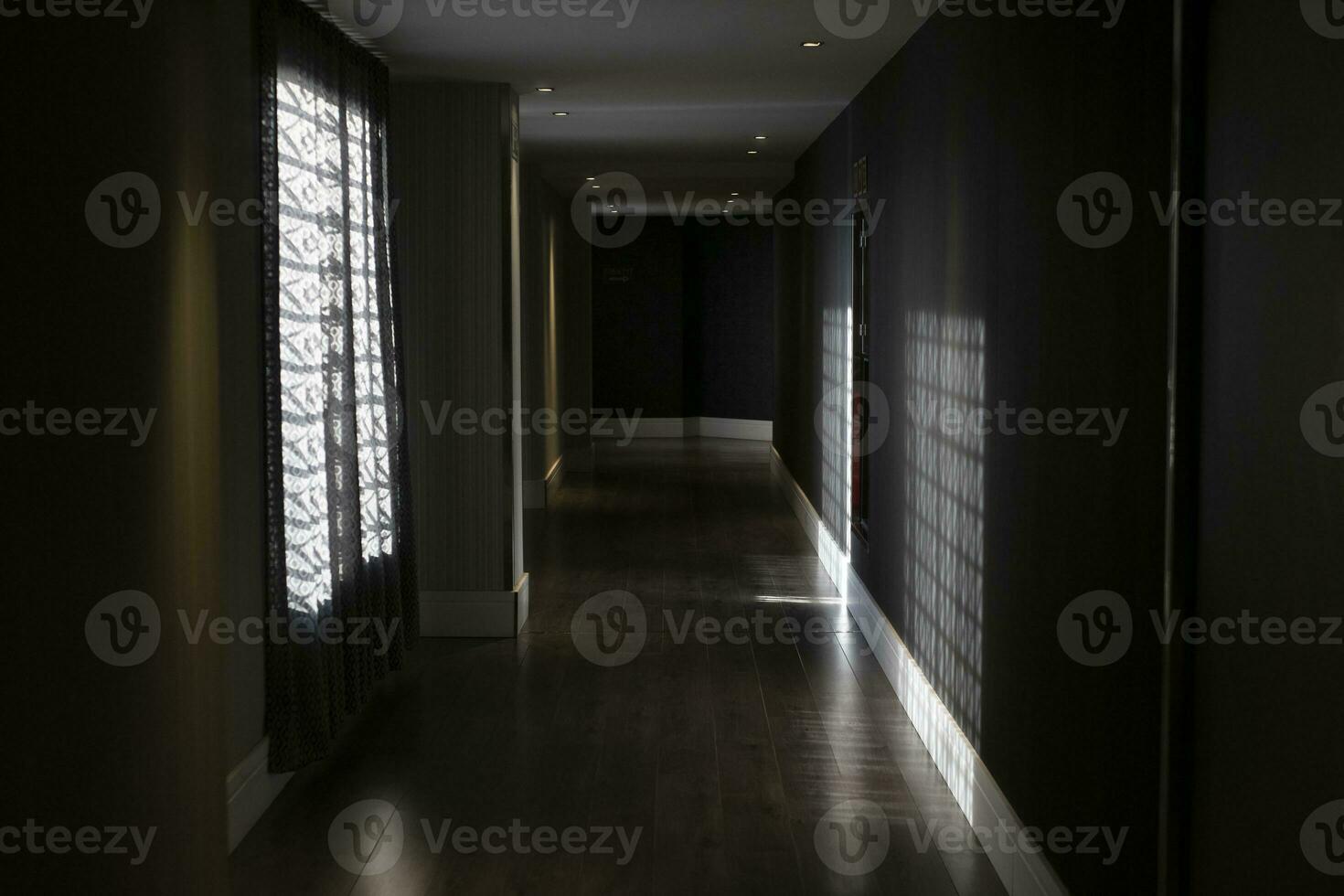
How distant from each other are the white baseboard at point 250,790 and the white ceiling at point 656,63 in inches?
97.4

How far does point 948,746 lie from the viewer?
4109mm

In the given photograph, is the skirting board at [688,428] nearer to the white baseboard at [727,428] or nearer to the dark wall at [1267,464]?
the white baseboard at [727,428]

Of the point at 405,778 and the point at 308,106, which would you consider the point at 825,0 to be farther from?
the point at 405,778

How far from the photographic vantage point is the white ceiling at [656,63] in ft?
14.3

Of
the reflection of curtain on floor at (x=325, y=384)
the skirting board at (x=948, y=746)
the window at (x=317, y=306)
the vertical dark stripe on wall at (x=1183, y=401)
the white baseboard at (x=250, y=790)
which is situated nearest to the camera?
the vertical dark stripe on wall at (x=1183, y=401)

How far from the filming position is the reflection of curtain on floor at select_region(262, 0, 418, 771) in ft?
12.8

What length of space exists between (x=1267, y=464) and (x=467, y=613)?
4553mm

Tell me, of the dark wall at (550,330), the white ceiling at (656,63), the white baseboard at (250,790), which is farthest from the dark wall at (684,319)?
the white baseboard at (250,790)

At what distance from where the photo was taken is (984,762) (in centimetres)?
367

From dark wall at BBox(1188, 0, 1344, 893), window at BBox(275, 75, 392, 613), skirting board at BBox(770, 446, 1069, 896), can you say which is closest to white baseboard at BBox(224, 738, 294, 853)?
window at BBox(275, 75, 392, 613)

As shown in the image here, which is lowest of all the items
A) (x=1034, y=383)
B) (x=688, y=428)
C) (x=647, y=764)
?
(x=647, y=764)

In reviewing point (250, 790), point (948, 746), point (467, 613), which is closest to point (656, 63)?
point (467, 613)

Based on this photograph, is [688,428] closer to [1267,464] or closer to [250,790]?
[250,790]

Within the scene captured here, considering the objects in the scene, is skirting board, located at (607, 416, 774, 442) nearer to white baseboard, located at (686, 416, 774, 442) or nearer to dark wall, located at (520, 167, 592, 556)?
white baseboard, located at (686, 416, 774, 442)
